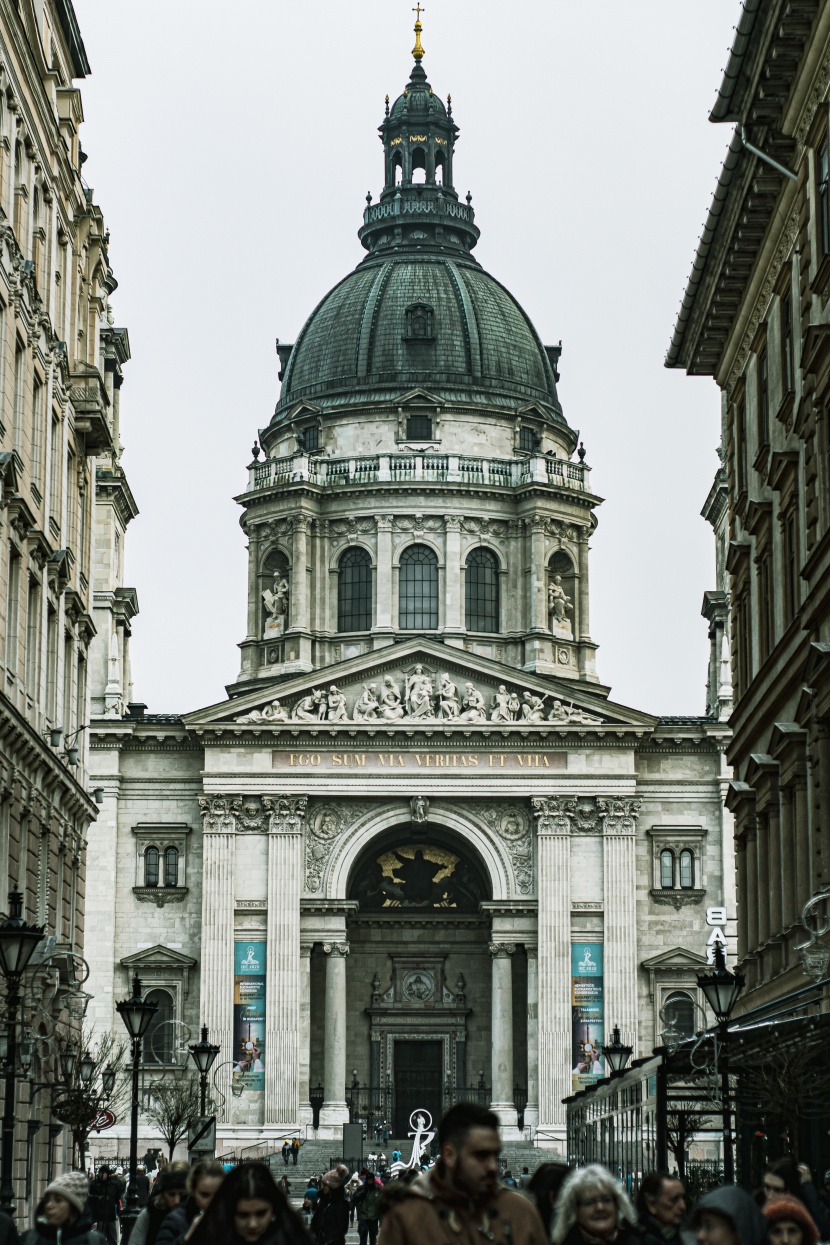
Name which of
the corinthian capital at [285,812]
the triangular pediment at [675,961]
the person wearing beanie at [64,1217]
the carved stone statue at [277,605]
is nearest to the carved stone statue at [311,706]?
the corinthian capital at [285,812]

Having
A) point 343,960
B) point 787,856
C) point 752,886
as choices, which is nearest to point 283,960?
point 343,960

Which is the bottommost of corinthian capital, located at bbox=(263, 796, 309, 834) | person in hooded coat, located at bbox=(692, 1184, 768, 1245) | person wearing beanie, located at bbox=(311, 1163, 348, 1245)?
person wearing beanie, located at bbox=(311, 1163, 348, 1245)

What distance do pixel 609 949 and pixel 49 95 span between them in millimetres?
47636

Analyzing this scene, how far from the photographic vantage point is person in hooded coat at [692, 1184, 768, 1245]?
11117mm

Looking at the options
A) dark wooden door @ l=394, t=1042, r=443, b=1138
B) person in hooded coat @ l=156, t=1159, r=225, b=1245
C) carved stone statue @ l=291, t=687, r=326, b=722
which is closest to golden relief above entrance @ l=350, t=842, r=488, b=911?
dark wooden door @ l=394, t=1042, r=443, b=1138

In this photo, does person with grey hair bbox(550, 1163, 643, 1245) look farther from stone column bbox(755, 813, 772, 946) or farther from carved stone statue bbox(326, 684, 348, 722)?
carved stone statue bbox(326, 684, 348, 722)

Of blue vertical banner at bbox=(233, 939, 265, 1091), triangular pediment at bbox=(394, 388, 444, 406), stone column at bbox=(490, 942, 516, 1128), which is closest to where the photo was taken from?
blue vertical banner at bbox=(233, 939, 265, 1091)

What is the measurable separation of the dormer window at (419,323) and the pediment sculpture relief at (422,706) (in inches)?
877

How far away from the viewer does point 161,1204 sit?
58.6 ft

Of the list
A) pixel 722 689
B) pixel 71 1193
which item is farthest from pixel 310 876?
pixel 71 1193

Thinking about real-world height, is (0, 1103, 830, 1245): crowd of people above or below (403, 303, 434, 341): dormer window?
below

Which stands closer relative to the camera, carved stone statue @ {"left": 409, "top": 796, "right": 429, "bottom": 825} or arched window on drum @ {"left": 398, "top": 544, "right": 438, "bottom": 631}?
carved stone statue @ {"left": 409, "top": 796, "right": 429, "bottom": 825}

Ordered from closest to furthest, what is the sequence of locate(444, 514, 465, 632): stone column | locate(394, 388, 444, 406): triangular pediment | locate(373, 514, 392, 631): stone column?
locate(373, 514, 392, 631): stone column → locate(444, 514, 465, 632): stone column → locate(394, 388, 444, 406): triangular pediment

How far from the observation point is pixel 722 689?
8944 cm
